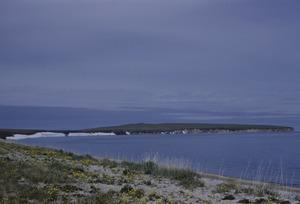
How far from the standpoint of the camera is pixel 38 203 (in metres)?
9.35

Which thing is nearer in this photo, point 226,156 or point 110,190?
point 110,190

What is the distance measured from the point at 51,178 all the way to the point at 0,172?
2.31 meters

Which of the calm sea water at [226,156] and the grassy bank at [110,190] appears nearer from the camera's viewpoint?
the grassy bank at [110,190]

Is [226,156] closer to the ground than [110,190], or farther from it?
closer to the ground

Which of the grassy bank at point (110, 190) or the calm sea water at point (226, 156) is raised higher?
the grassy bank at point (110, 190)

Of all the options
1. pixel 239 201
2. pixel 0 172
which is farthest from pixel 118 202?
pixel 0 172

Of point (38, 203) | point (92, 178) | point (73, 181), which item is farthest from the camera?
point (92, 178)

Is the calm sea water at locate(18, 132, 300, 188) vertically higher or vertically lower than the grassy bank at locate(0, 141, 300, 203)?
lower

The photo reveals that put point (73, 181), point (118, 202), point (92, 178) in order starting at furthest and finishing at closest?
point (92, 178) < point (73, 181) < point (118, 202)

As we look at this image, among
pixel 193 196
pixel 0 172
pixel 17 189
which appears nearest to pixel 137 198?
pixel 193 196

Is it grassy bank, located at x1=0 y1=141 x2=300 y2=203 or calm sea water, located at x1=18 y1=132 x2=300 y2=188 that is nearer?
Result: grassy bank, located at x1=0 y1=141 x2=300 y2=203

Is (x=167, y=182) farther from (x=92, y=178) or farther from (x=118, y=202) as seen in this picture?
(x=118, y=202)

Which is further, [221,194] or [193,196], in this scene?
[221,194]

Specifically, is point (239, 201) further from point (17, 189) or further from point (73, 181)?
point (17, 189)
